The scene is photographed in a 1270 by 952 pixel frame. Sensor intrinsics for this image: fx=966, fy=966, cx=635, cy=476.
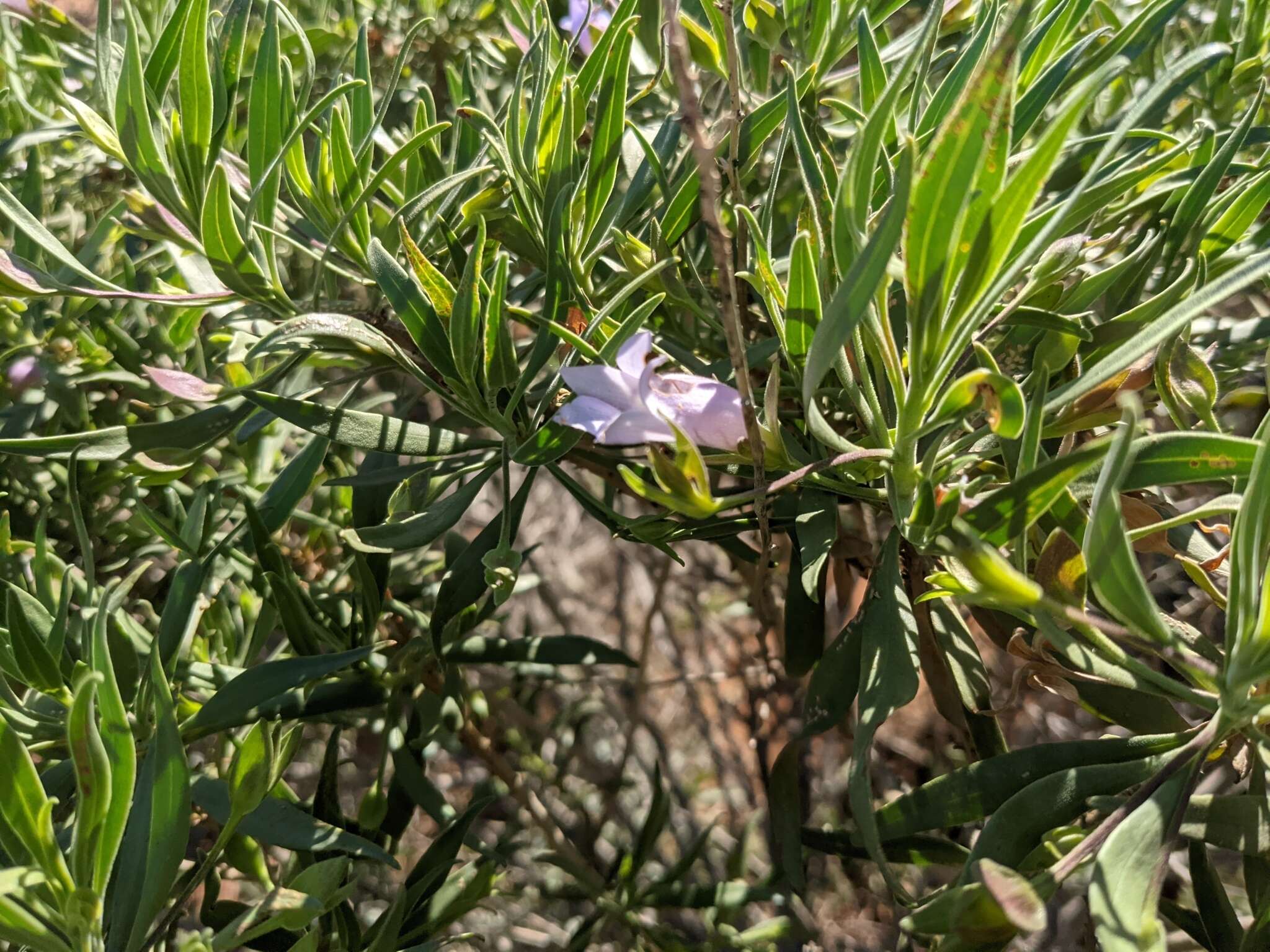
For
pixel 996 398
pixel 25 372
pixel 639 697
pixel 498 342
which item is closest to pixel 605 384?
pixel 498 342

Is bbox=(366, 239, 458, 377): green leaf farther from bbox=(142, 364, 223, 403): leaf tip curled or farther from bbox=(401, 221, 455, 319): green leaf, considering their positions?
bbox=(142, 364, 223, 403): leaf tip curled

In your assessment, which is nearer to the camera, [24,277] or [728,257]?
[728,257]

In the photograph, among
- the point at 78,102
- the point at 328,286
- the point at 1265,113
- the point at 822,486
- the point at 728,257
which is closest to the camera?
the point at 728,257

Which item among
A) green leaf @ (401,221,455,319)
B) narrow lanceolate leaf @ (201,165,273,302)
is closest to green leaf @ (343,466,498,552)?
green leaf @ (401,221,455,319)

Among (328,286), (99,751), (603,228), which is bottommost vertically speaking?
(99,751)

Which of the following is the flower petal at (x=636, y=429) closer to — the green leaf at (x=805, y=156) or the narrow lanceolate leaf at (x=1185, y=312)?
the green leaf at (x=805, y=156)

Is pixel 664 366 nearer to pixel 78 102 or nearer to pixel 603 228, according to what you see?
pixel 603 228

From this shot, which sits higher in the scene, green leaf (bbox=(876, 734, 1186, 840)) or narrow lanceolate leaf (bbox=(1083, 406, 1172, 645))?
narrow lanceolate leaf (bbox=(1083, 406, 1172, 645))

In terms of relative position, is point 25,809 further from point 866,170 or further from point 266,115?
point 866,170

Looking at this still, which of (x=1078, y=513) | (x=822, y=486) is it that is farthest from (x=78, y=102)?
(x=1078, y=513)
